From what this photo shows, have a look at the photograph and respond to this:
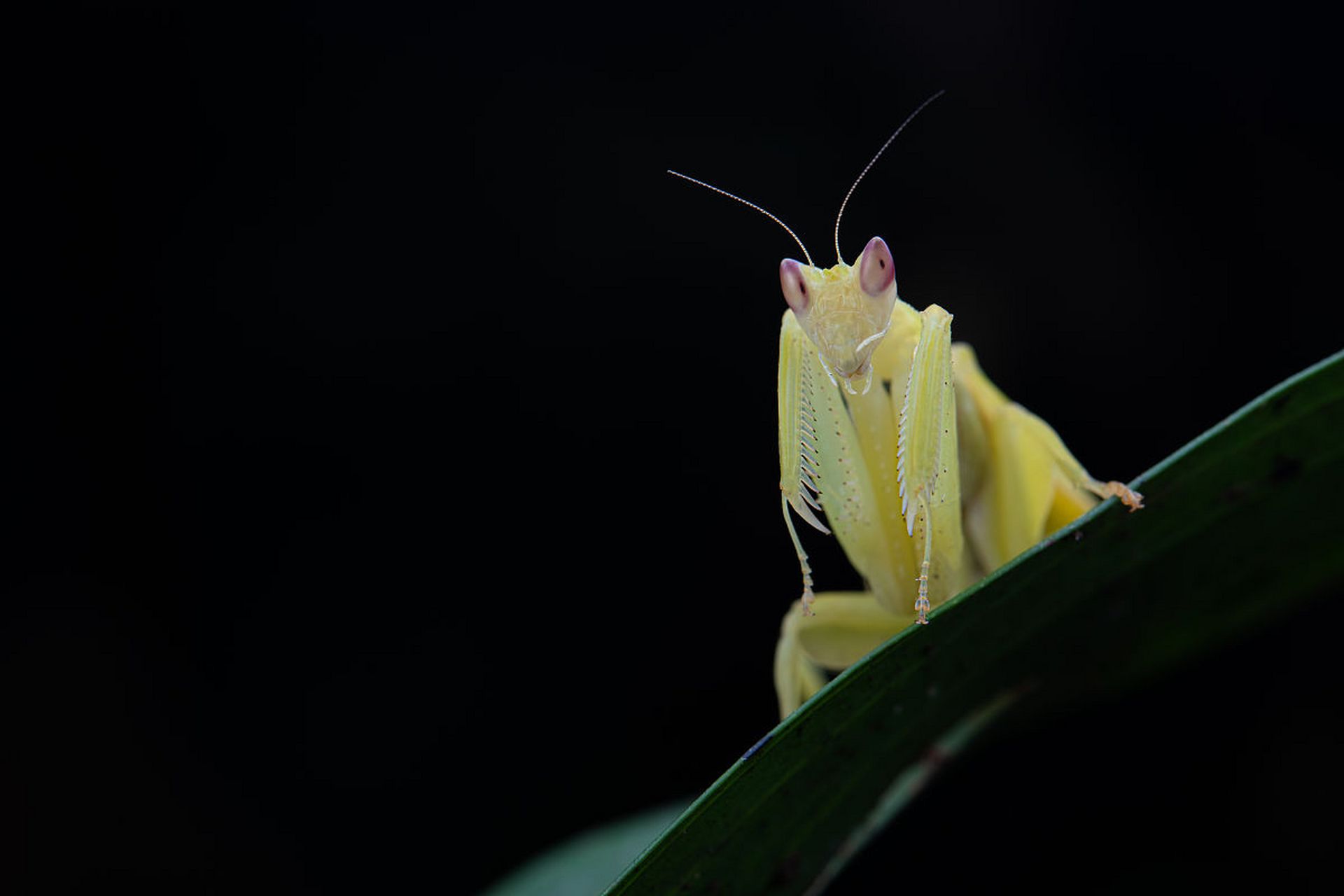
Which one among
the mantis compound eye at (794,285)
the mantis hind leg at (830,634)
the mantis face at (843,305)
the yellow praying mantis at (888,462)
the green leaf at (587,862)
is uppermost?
the mantis compound eye at (794,285)

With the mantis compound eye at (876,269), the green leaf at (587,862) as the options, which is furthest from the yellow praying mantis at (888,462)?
the green leaf at (587,862)

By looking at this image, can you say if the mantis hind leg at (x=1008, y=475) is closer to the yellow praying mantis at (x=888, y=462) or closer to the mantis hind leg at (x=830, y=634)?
the yellow praying mantis at (x=888, y=462)

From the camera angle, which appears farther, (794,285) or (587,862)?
(587,862)

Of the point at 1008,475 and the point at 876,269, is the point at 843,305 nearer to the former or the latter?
the point at 876,269

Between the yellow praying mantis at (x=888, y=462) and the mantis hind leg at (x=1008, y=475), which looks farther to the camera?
the mantis hind leg at (x=1008, y=475)

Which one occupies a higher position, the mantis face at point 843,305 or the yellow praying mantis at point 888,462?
the mantis face at point 843,305

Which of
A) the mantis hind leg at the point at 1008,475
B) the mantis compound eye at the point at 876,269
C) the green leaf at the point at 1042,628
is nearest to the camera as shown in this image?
the green leaf at the point at 1042,628

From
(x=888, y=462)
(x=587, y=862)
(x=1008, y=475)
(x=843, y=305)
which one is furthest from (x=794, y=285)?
(x=587, y=862)

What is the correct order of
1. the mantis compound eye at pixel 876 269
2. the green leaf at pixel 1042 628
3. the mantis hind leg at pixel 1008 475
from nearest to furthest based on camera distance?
the green leaf at pixel 1042 628, the mantis compound eye at pixel 876 269, the mantis hind leg at pixel 1008 475
